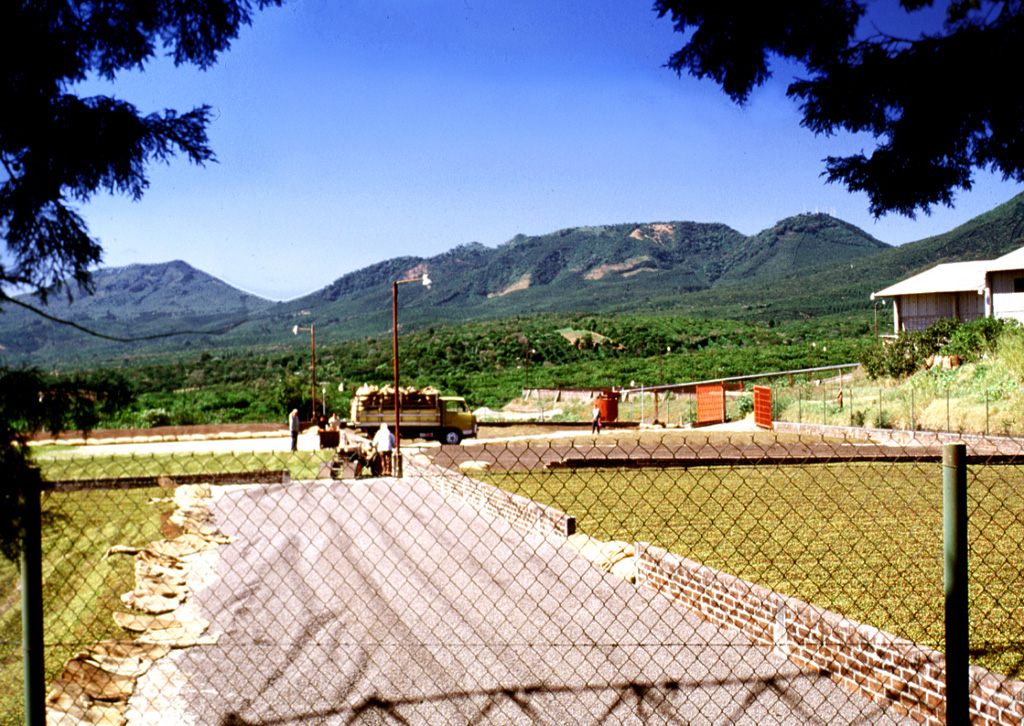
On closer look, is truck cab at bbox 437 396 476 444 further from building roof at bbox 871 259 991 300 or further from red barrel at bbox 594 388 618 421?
building roof at bbox 871 259 991 300

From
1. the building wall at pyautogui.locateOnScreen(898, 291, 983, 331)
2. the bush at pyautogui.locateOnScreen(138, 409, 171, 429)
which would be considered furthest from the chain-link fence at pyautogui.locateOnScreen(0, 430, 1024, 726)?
the bush at pyautogui.locateOnScreen(138, 409, 171, 429)

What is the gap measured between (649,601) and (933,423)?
1779cm

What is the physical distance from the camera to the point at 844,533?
31.7 ft

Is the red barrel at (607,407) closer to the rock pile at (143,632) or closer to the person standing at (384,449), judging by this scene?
the person standing at (384,449)

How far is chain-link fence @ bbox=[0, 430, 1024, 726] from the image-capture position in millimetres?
5223

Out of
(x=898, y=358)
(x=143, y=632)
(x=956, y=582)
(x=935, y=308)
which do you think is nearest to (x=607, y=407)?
(x=898, y=358)

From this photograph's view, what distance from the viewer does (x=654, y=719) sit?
5.06 m

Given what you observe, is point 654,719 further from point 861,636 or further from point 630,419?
point 630,419

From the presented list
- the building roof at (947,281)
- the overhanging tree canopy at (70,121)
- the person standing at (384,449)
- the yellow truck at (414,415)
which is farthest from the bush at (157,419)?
the overhanging tree canopy at (70,121)

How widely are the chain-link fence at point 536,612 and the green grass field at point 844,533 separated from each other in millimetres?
38

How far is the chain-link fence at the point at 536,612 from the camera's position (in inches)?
206

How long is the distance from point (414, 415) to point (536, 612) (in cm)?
2581

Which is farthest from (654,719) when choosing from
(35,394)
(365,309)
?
(365,309)

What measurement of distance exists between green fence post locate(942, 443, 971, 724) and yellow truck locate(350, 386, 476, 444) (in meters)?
29.4
